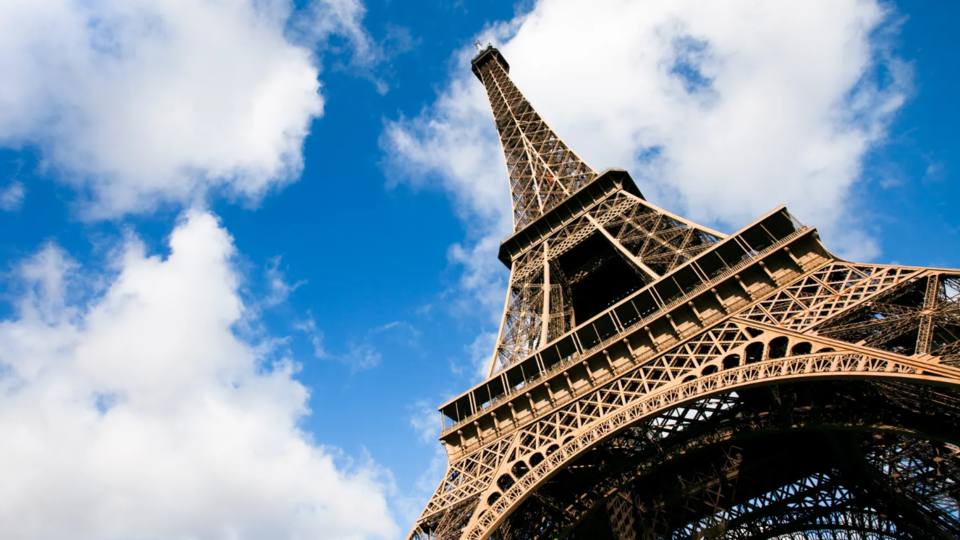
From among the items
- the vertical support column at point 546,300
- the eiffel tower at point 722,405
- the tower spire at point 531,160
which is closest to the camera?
the eiffel tower at point 722,405

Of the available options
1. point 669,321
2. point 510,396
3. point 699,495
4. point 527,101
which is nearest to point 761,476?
point 699,495

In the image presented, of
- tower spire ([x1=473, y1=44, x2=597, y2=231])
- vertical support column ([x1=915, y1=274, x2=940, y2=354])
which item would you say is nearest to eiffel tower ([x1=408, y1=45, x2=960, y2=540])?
vertical support column ([x1=915, y1=274, x2=940, y2=354])

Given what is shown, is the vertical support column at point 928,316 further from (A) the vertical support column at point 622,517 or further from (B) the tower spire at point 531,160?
(B) the tower spire at point 531,160

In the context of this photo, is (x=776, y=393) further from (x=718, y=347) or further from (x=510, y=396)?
(x=510, y=396)

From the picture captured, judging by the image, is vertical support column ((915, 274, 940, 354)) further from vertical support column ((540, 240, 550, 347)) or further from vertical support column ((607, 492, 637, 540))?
vertical support column ((607, 492, 637, 540))

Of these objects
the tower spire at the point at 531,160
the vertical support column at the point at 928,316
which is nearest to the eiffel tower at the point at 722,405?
the vertical support column at the point at 928,316

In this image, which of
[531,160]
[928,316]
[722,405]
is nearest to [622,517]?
[722,405]

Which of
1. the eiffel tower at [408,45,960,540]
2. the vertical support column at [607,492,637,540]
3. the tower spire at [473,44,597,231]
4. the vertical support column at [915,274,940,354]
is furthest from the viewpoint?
the tower spire at [473,44,597,231]

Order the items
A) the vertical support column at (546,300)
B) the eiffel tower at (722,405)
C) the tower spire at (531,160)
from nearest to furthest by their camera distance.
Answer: the eiffel tower at (722,405), the vertical support column at (546,300), the tower spire at (531,160)
